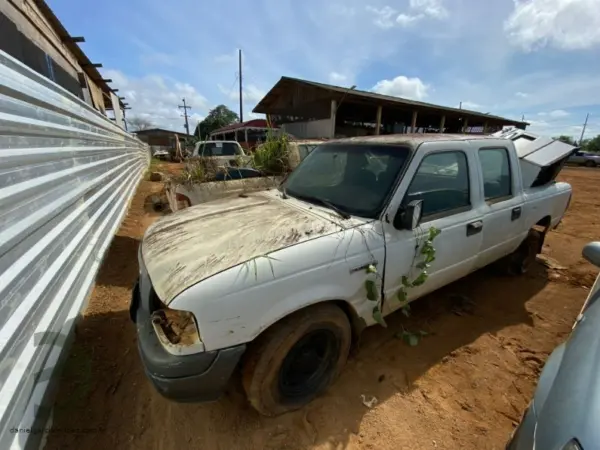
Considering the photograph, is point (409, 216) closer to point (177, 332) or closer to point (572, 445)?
point (572, 445)

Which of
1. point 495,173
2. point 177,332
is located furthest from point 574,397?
point 495,173

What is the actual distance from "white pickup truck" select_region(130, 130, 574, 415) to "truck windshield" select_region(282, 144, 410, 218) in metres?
0.01

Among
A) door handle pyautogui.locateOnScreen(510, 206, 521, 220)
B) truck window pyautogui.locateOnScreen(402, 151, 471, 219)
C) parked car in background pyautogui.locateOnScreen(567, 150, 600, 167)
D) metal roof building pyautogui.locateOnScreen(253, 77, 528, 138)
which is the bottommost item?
door handle pyautogui.locateOnScreen(510, 206, 521, 220)

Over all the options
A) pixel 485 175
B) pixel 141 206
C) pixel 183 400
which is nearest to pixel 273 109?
pixel 141 206

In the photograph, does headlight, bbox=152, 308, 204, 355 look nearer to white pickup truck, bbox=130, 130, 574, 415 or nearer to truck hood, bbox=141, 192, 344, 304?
white pickup truck, bbox=130, 130, 574, 415

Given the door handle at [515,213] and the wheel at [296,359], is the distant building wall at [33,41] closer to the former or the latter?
the wheel at [296,359]

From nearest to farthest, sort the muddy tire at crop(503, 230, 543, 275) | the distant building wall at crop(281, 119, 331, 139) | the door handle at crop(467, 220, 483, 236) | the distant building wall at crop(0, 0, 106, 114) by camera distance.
→ the door handle at crop(467, 220, 483, 236), the distant building wall at crop(0, 0, 106, 114), the muddy tire at crop(503, 230, 543, 275), the distant building wall at crop(281, 119, 331, 139)

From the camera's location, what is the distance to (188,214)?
2.47 m

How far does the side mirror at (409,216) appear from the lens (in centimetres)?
198

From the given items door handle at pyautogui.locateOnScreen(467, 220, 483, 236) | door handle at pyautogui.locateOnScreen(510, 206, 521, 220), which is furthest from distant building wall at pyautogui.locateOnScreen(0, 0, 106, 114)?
door handle at pyautogui.locateOnScreen(510, 206, 521, 220)

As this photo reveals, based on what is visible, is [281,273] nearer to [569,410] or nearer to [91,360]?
[569,410]

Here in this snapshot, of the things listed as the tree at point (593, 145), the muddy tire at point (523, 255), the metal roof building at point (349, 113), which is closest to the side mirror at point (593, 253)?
the muddy tire at point (523, 255)

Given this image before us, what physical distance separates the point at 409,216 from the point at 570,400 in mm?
1199

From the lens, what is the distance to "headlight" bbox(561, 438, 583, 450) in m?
0.96
